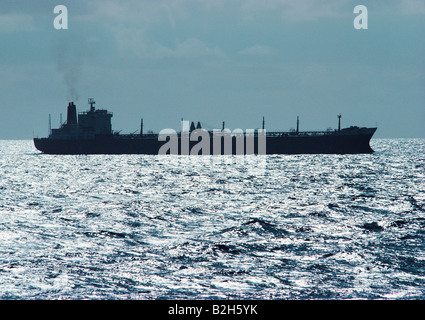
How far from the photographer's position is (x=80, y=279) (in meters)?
12.3

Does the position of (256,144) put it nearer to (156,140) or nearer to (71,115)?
(156,140)

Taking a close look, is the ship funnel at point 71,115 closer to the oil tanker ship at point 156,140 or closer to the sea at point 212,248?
the oil tanker ship at point 156,140

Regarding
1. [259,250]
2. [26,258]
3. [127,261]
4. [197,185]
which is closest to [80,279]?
[127,261]

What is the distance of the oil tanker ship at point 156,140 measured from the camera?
105938 millimetres

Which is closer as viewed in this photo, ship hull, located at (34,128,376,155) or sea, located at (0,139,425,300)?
sea, located at (0,139,425,300)

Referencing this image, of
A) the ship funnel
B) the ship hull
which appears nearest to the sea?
the ship hull

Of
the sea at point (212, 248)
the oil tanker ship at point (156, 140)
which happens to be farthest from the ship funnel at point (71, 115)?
the sea at point (212, 248)

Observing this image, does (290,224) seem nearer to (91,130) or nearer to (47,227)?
(47,227)

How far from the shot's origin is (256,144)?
109 m

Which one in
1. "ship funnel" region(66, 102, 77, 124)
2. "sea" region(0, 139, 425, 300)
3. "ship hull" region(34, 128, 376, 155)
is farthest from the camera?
"ship funnel" region(66, 102, 77, 124)

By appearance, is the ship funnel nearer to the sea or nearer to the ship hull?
the ship hull

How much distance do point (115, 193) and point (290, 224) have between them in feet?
56.8

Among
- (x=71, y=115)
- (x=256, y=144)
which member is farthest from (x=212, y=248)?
(x=71, y=115)

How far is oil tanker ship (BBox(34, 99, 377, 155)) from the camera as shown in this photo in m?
106
